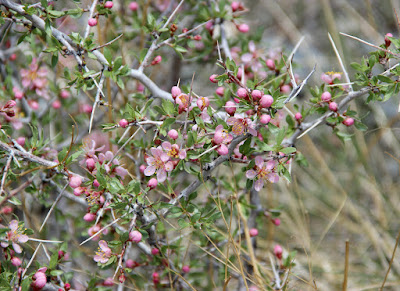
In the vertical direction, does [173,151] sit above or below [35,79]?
above

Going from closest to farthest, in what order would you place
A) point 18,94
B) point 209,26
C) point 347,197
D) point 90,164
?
point 90,164 < point 18,94 < point 209,26 < point 347,197

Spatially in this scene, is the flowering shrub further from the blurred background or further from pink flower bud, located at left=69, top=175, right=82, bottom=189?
the blurred background

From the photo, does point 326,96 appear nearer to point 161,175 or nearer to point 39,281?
point 161,175

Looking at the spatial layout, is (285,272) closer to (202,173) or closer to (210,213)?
(210,213)

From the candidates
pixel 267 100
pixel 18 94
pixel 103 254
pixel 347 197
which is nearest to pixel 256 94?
pixel 267 100

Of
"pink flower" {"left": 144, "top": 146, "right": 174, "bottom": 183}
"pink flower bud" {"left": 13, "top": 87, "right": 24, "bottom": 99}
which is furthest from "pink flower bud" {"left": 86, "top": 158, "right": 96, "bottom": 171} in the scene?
"pink flower bud" {"left": 13, "top": 87, "right": 24, "bottom": 99}

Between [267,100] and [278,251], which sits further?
[278,251]

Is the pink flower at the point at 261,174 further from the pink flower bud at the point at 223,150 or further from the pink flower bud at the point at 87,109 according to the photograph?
the pink flower bud at the point at 87,109

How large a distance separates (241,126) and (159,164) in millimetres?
272

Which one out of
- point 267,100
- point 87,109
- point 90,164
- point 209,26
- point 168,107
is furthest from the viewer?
point 87,109

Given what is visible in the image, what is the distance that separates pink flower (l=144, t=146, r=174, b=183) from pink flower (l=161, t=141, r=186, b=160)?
15 mm

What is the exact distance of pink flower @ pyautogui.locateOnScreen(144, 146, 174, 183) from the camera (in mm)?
1180

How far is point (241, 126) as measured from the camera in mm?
1146

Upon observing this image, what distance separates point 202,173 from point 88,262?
126cm
